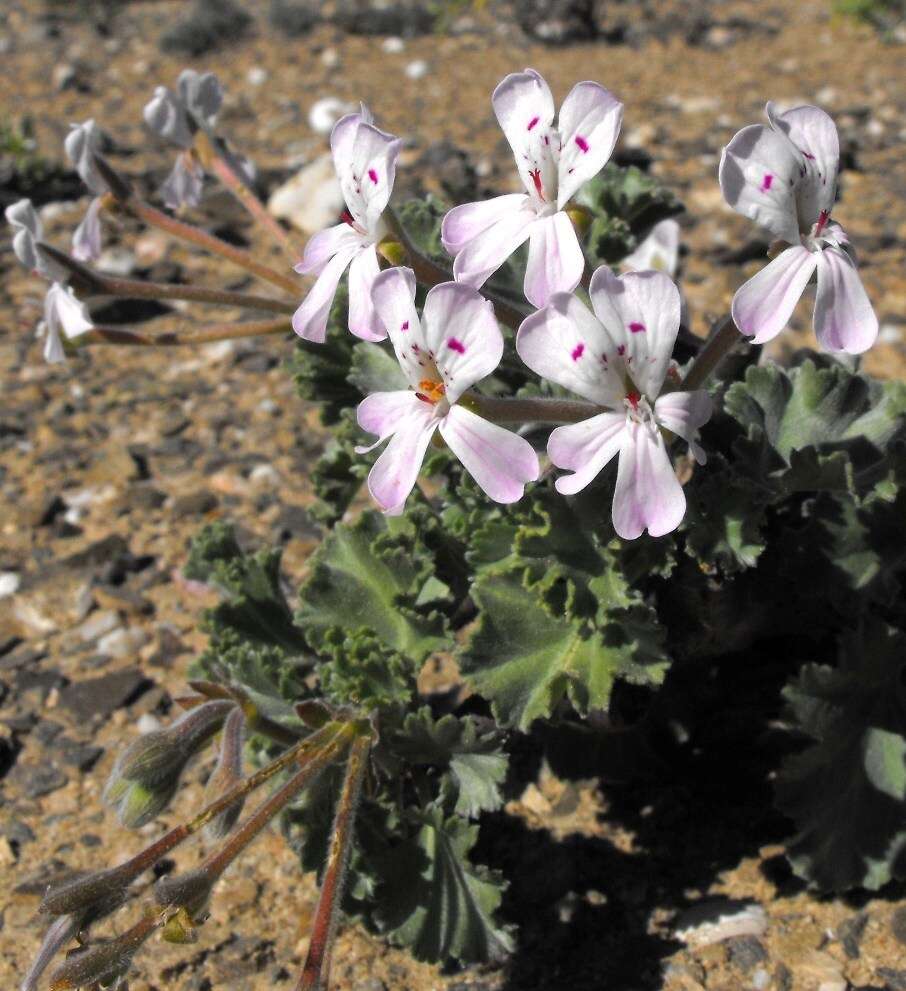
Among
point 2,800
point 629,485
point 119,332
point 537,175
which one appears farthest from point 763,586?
point 2,800

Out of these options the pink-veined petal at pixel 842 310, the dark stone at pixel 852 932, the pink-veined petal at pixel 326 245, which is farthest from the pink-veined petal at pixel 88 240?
the dark stone at pixel 852 932

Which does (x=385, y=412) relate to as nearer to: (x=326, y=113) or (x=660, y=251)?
(x=660, y=251)

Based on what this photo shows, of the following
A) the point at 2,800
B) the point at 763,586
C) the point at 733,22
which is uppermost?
the point at 763,586

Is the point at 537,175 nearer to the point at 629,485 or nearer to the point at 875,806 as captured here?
the point at 629,485

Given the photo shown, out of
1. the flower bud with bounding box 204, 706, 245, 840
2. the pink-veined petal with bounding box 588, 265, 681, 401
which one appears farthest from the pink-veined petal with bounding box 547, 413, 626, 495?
the flower bud with bounding box 204, 706, 245, 840

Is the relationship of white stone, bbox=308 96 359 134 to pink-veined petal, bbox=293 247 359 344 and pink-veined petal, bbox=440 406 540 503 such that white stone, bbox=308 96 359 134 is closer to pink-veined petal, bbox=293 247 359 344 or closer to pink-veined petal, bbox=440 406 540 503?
pink-veined petal, bbox=293 247 359 344

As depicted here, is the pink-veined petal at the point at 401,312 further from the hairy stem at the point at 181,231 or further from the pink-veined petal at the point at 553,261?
the hairy stem at the point at 181,231
